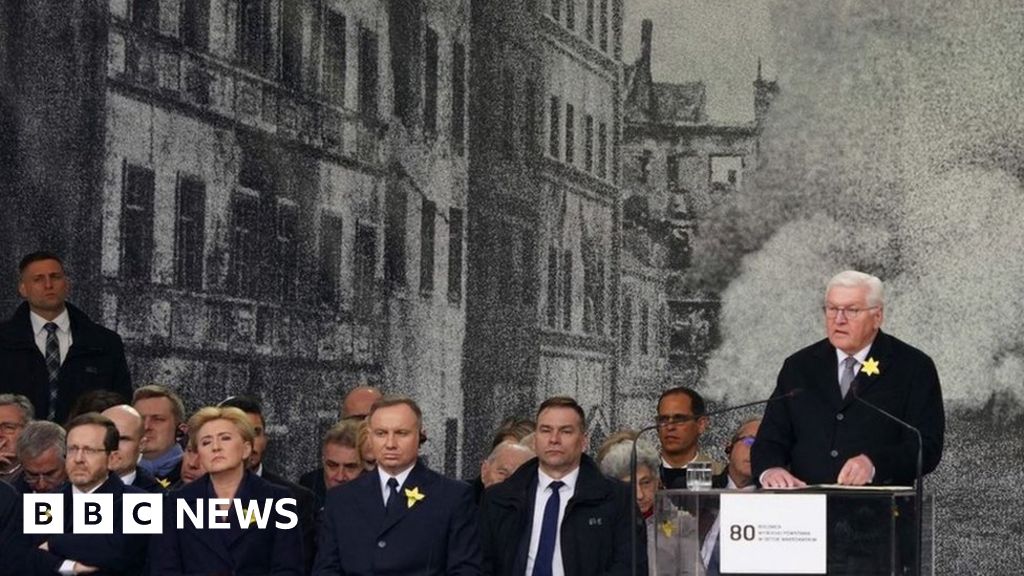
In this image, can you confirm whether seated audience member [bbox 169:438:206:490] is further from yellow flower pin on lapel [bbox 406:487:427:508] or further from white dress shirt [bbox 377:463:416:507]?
yellow flower pin on lapel [bbox 406:487:427:508]

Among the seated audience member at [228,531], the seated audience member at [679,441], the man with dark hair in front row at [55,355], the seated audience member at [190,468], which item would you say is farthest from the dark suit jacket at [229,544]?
the man with dark hair in front row at [55,355]

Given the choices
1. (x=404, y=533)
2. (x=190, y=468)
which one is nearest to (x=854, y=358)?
(x=404, y=533)

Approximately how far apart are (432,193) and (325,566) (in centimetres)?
576

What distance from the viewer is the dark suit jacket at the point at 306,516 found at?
27.4 ft

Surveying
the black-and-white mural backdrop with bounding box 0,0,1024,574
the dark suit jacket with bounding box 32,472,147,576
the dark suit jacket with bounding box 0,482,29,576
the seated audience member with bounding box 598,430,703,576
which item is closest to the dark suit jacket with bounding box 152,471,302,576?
the dark suit jacket with bounding box 32,472,147,576

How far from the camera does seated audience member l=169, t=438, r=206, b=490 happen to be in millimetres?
8352

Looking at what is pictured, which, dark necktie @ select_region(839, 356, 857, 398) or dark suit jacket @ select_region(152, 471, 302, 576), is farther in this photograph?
dark suit jacket @ select_region(152, 471, 302, 576)

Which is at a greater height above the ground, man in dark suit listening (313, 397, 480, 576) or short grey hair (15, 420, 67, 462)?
short grey hair (15, 420, 67, 462)

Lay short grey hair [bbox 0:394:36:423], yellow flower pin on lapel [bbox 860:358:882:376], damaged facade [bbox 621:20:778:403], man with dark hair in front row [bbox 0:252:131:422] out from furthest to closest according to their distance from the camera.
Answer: damaged facade [bbox 621:20:778:403], man with dark hair in front row [bbox 0:252:131:422], short grey hair [bbox 0:394:36:423], yellow flower pin on lapel [bbox 860:358:882:376]

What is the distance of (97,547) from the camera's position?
7.93 m

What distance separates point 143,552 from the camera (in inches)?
314

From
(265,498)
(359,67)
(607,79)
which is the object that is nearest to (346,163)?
(359,67)

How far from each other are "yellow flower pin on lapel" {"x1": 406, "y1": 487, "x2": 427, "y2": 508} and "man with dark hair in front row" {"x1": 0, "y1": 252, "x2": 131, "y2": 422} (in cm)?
289

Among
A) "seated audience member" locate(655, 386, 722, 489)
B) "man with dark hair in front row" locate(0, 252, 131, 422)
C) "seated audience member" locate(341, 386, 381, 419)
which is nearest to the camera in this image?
"seated audience member" locate(655, 386, 722, 489)
